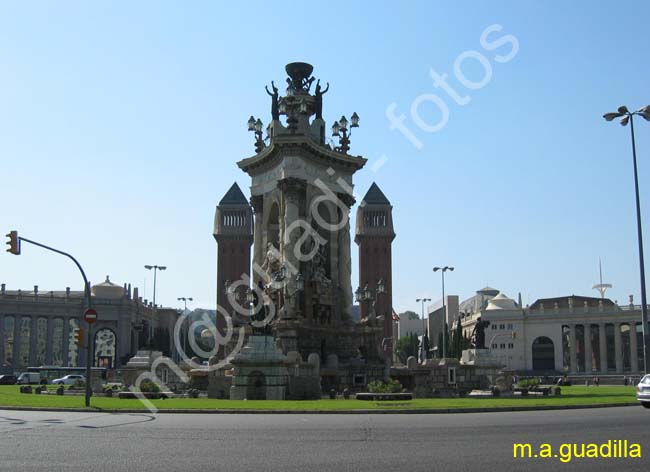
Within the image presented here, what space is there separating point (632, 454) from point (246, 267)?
9841cm

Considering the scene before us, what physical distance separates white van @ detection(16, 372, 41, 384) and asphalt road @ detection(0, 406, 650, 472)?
2752 inches

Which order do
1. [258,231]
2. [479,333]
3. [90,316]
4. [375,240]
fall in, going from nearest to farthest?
1. [90,316]
2. [479,333]
3. [258,231]
4. [375,240]

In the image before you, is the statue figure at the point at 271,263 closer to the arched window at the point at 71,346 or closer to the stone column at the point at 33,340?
the stone column at the point at 33,340

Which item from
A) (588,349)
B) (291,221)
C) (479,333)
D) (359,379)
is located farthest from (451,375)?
(588,349)

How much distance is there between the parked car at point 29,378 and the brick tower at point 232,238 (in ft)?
84.7

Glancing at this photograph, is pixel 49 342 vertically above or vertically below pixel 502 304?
below

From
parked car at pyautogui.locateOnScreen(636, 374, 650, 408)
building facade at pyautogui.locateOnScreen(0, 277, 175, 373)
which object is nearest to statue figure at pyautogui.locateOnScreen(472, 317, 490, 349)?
parked car at pyautogui.locateOnScreen(636, 374, 650, 408)

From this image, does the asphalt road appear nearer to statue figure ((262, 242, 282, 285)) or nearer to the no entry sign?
the no entry sign

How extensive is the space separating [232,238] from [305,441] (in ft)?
318

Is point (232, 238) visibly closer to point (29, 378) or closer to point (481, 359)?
point (29, 378)

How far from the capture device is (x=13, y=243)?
31.5 meters

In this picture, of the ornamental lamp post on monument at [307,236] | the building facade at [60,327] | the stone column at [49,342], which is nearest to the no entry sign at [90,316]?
the ornamental lamp post on monument at [307,236]

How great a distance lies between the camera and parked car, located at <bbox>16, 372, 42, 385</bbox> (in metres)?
91.7

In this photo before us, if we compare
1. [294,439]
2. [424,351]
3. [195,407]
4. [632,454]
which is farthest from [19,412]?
[424,351]
